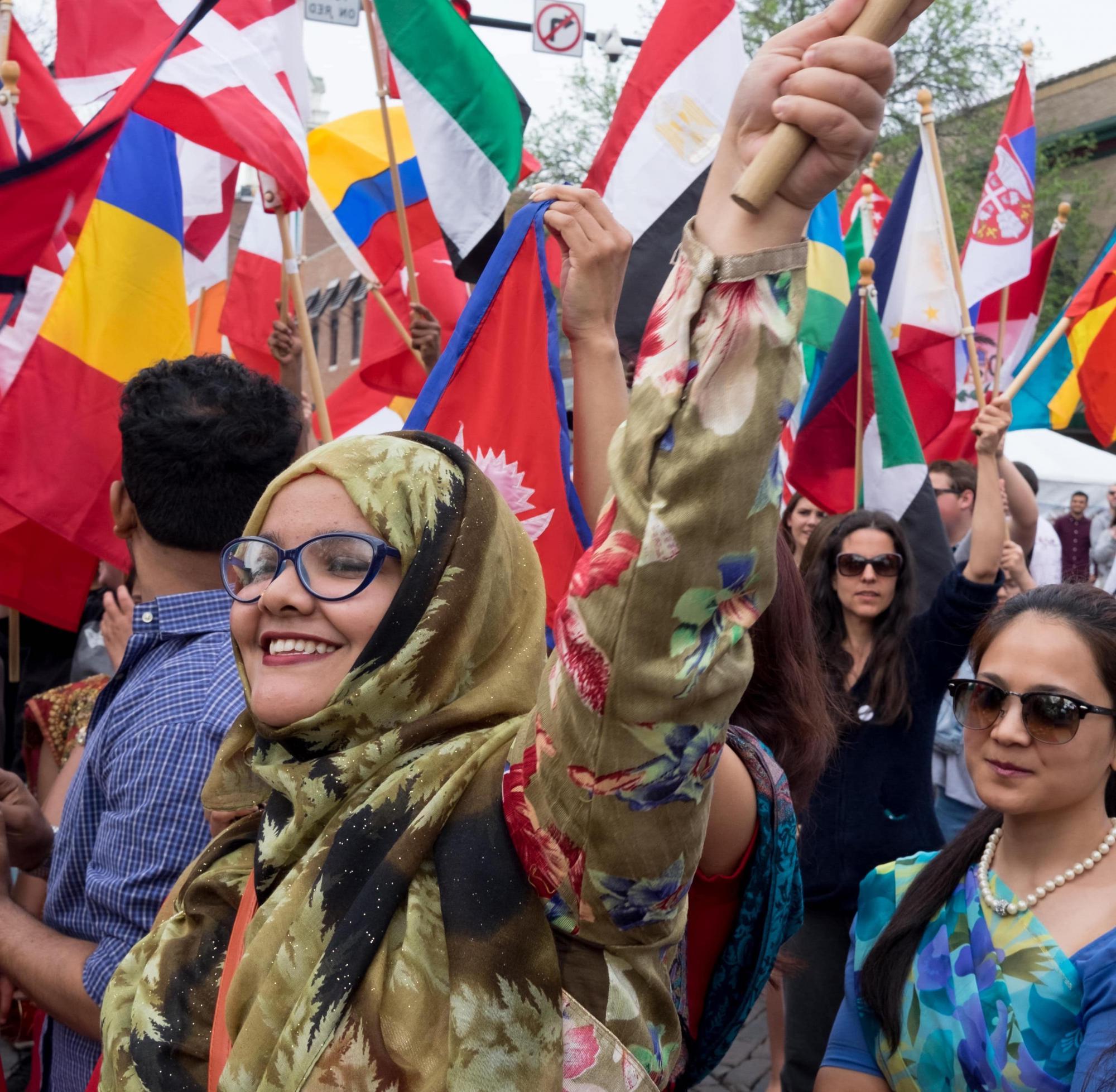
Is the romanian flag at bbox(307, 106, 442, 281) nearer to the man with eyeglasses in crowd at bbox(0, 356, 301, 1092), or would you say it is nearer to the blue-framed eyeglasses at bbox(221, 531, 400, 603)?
the man with eyeglasses in crowd at bbox(0, 356, 301, 1092)

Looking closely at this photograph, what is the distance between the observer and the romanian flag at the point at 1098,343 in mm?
5934

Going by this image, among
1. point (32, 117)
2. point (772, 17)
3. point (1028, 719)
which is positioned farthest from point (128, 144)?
point (772, 17)

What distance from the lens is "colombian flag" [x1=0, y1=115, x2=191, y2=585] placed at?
3350 millimetres

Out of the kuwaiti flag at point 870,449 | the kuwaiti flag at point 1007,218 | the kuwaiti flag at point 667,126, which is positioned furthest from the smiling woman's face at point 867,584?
the kuwaiti flag at point 1007,218

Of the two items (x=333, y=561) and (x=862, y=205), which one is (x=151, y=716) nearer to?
(x=333, y=561)

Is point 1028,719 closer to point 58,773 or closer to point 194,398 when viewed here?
point 194,398

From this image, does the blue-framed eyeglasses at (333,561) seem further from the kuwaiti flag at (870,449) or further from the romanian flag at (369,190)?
the romanian flag at (369,190)

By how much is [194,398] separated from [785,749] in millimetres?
1246

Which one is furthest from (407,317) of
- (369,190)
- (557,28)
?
(557,28)

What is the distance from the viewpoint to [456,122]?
4234 mm

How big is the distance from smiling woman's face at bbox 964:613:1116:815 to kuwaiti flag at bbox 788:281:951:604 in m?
2.12

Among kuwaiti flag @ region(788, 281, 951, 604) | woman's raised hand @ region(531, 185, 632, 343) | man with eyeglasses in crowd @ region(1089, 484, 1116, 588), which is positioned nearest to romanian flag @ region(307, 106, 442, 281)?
kuwaiti flag @ region(788, 281, 951, 604)

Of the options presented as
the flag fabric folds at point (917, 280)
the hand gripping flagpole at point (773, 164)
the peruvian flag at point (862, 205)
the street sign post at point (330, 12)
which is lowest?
the hand gripping flagpole at point (773, 164)

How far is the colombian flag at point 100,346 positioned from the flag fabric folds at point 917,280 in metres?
3.16
